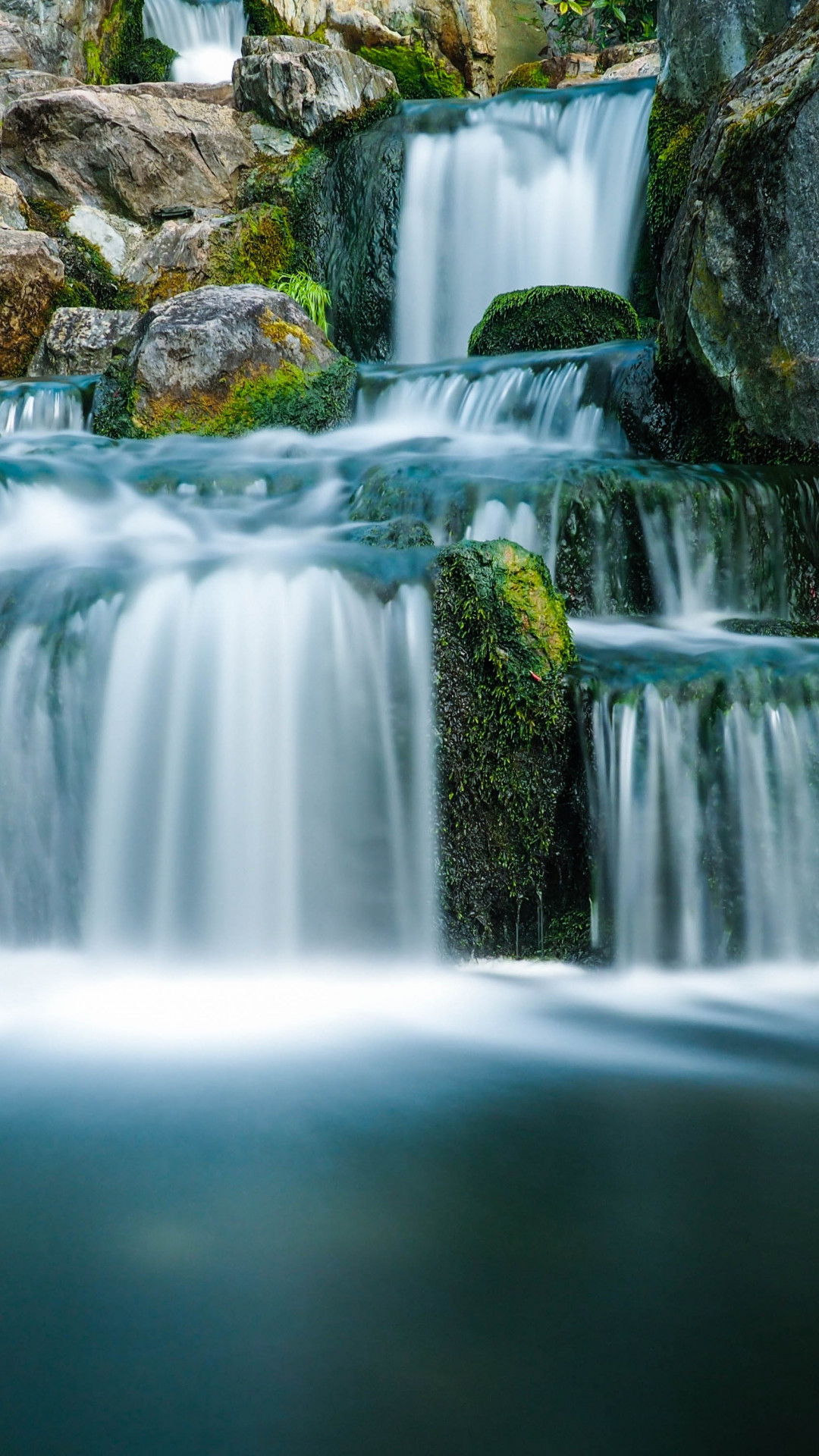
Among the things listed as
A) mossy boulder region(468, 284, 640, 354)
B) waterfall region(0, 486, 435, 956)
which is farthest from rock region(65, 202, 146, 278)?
waterfall region(0, 486, 435, 956)

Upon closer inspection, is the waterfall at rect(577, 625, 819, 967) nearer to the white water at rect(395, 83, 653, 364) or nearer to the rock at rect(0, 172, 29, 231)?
the white water at rect(395, 83, 653, 364)

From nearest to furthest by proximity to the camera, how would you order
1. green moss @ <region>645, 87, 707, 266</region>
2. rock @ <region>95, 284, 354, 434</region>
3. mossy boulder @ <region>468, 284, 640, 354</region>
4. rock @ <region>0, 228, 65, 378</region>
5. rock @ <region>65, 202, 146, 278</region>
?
rock @ <region>95, 284, 354, 434</region>, green moss @ <region>645, 87, 707, 266</region>, mossy boulder @ <region>468, 284, 640, 354</region>, rock @ <region>0, 228, 65, 378</region>, rock @ <region>65, 202, 146, 278</region>

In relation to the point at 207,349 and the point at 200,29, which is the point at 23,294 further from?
the point at 200,29

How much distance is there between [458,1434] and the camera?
1.52 metres

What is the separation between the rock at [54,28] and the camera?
1323 cm

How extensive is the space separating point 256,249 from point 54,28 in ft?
20.0

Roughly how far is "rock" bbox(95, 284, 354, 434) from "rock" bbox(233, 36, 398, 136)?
461 cm

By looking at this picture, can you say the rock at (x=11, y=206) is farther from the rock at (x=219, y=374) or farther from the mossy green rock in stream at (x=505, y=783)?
the mossy green rock in stream at (x=505, y=783)

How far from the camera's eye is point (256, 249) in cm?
983

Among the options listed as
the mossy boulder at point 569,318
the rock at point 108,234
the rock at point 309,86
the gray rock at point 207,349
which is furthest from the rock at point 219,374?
the rock at point 309,86

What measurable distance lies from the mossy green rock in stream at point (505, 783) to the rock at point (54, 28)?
510 inches

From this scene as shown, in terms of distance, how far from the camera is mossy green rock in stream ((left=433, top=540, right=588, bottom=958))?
3.50 metres

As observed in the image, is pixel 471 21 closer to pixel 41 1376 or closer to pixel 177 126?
pixel 177 126

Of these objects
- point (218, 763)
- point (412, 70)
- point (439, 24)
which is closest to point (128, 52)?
point (412, 70)
